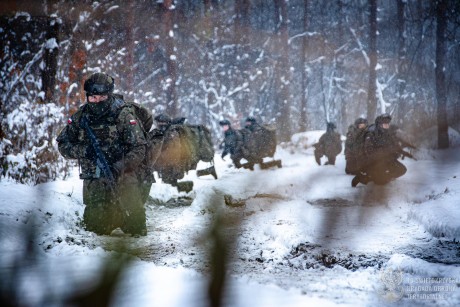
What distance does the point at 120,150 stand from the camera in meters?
5.29

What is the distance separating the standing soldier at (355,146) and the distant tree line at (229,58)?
7.14 metres

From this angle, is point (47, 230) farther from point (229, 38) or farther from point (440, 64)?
point (229, 38)

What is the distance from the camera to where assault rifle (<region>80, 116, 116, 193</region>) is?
5.07 metres

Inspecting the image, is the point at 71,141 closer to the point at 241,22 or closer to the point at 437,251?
the point at 437,251

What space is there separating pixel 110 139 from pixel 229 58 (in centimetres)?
2524

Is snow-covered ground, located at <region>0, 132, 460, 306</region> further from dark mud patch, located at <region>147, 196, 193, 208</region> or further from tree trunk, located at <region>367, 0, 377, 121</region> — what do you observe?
tree trunk, located at <region>367, 0, 377, 121</region>

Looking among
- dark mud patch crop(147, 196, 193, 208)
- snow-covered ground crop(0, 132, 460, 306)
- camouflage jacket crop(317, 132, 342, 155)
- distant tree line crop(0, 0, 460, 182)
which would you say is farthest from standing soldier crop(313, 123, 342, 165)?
dark mud patch crop(147, 196, 193, 208)

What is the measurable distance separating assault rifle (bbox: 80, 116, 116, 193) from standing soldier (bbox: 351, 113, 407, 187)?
250 inches

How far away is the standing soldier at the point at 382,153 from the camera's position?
9250 mm

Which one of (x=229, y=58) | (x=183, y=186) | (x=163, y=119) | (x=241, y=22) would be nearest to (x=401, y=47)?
(x=241, y=22)

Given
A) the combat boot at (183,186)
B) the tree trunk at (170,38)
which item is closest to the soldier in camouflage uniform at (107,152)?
the combat boot at (183,186)

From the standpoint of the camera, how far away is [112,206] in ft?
17.5

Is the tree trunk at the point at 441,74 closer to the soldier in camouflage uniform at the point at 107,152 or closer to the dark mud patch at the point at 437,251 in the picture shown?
the dark mud patch at the point at 437,251

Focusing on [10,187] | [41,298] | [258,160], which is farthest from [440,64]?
[41,298]
